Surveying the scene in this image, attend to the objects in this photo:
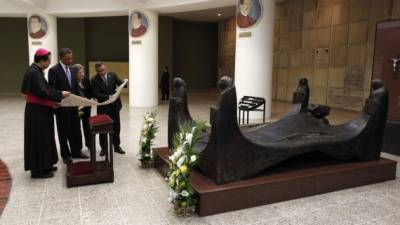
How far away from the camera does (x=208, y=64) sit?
61.6ft

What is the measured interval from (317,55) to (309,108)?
24.4 feet

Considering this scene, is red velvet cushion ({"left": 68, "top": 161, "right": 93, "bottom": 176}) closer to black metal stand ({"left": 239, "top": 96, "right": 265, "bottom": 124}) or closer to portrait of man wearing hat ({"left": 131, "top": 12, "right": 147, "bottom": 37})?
black metal stand ({"left": 239, "top": 96, "right": 265, "bottom": 124})

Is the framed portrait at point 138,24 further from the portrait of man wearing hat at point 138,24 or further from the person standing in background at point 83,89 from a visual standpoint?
the person standing in background at point 83,89

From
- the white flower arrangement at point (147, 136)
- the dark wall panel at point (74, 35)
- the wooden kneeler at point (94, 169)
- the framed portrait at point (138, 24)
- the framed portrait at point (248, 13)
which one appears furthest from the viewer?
the dark wall panel at point (74, 35)

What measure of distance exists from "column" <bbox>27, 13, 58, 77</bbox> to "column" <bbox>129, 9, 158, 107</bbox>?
3665 millimetres

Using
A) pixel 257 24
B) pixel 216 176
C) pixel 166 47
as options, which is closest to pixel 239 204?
pixel 216 176

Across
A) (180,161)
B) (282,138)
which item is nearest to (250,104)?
(282,138)

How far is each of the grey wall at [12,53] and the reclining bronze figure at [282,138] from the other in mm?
14068

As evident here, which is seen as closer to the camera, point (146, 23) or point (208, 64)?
point (146, 23)

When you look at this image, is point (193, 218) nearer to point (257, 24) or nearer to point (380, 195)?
point (380, 195)

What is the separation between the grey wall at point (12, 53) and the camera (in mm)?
14977

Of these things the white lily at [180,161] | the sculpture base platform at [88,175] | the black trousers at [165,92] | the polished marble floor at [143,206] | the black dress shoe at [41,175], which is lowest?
the polished marble floor at [143,206]

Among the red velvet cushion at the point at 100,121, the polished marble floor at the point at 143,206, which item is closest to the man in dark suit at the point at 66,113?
the polished marble floor at the point at 143,206

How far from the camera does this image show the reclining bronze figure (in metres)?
3.04
